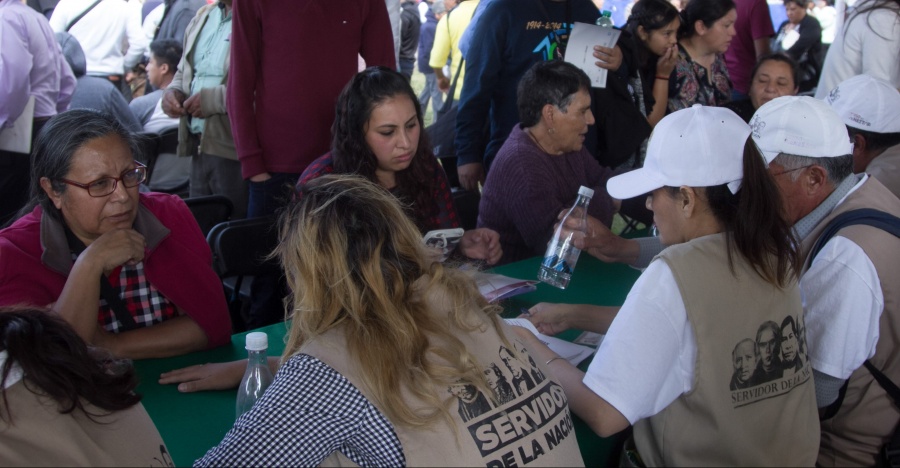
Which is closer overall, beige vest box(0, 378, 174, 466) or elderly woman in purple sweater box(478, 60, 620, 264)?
beige vest box(0, 378, 174, 466)

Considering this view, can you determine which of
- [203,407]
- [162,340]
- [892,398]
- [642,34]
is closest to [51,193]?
[162,340]

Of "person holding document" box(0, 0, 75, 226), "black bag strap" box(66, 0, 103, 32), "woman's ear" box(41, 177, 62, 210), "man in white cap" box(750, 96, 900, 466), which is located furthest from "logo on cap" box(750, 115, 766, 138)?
"black bag strap" box(66, 0, 103, 32)

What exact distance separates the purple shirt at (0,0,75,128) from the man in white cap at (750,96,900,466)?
11.7 ft

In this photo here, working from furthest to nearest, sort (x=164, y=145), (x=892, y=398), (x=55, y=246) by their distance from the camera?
(x=164, y=145) → (x=55, y=246) → (x=892, y=398)

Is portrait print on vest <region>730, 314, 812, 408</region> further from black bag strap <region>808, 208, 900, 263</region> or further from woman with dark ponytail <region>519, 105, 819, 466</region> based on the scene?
black bag strap <region>808, 208, 900, 263</region>

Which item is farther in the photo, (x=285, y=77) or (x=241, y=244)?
(x=285, y=77)

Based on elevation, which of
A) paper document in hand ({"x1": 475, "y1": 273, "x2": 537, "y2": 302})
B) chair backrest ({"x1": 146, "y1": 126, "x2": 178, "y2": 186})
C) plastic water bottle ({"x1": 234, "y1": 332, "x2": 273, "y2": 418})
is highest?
plastic water bottle ({"x1": 234, "y1": 332, "x2": 273, "y2": 418})

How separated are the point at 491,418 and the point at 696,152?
2.55ft

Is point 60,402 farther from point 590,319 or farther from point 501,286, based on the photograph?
point 501,286

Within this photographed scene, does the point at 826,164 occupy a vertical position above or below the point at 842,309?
above

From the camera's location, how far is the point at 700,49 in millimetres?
4676

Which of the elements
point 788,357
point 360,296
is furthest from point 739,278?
point 360,296

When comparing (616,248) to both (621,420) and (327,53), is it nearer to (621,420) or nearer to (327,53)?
(621,420)

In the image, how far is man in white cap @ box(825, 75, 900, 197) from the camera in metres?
2.65
